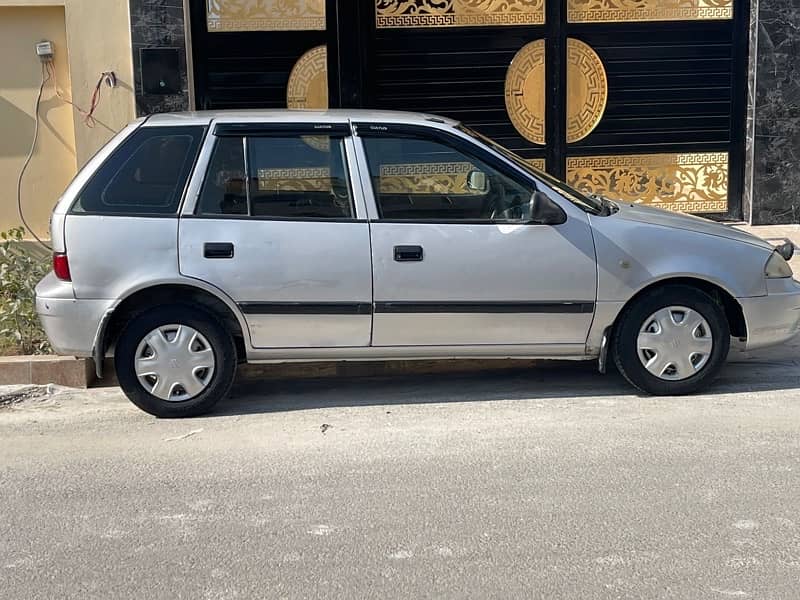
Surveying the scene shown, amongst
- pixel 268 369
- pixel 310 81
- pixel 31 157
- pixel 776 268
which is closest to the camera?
pixel 776 268

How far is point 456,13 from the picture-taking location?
1034 centimetres

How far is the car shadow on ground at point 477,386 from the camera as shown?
19.9 feet

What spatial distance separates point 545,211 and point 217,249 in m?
1.91

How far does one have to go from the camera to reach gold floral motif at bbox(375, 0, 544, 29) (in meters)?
10.3

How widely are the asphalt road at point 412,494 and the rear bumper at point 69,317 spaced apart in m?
0.50

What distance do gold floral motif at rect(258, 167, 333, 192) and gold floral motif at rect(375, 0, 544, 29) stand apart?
5087mm

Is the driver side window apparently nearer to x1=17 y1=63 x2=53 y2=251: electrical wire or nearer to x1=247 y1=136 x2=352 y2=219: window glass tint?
x1=247 y1=136 x2=352 y2=219: window glass tint

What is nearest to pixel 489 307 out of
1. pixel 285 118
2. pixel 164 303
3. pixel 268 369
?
pixel 285 118

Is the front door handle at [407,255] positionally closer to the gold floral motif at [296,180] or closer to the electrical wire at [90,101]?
the gold floral motif at [296,180]

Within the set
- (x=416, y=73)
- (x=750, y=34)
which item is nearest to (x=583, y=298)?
(x=416, y=73)

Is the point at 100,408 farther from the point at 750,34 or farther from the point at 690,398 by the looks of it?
the point at 750,34

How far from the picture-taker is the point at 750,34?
34.8 ft

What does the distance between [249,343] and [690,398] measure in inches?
107

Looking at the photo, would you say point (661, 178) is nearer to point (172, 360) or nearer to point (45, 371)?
point (172, 360)
